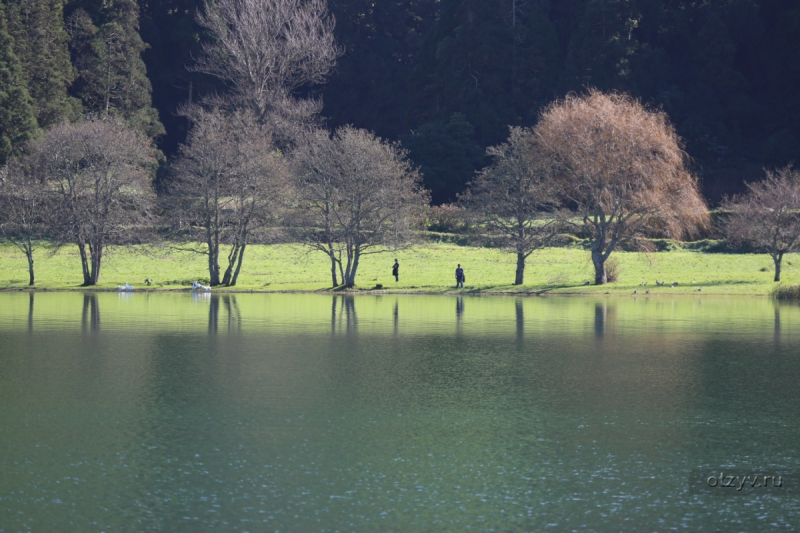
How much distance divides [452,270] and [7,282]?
30250mm

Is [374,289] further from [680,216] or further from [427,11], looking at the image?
[427,11]

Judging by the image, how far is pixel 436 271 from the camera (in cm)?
6712

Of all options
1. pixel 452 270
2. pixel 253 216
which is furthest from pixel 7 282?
pixel 452 270

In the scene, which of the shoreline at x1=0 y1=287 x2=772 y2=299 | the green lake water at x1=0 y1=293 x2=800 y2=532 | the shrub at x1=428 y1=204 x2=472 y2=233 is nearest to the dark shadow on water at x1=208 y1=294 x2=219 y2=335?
the green lake water at x1=0 y1=293 x2=800 y2=532

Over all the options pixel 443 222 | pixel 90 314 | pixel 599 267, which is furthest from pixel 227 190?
pixel 443 222

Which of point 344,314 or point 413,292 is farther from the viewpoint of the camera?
point 413,292

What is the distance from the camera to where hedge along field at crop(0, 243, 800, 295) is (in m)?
59.7

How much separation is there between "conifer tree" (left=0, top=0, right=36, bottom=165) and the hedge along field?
9.90m

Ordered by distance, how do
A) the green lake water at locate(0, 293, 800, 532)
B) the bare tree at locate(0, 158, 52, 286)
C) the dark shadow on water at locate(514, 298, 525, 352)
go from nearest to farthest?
the green lake water at locate(0, 293, 800, 532), the dark shadow on water at locate(514, 298, 525, 352), the bare tree at locate(0, 158, 52, 286)

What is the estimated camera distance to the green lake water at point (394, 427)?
596 inches

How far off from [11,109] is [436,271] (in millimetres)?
39257

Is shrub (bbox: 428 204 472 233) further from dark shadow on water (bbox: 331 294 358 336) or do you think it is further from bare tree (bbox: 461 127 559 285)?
dark shadow on water (bbox: 331 294 358 336)

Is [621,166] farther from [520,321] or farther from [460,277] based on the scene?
[520,321]

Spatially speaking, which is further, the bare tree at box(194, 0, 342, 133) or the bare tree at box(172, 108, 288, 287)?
the bare tree at box(194, 0, 342, 133)
